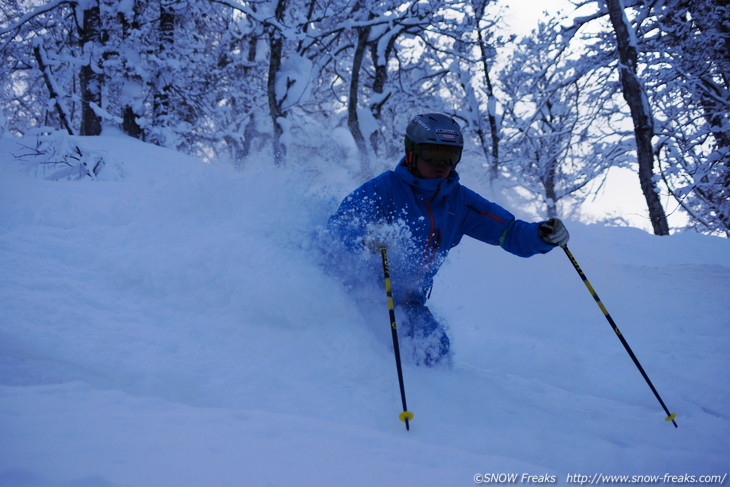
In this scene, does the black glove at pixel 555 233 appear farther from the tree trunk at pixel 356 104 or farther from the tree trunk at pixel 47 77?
the tree trunk at pixel 47 77

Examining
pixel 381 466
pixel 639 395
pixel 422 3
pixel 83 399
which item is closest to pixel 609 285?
pixel 639 395

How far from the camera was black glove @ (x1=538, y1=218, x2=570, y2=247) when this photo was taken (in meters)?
3.08

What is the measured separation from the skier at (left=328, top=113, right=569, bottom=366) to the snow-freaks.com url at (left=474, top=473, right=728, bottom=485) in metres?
1.31

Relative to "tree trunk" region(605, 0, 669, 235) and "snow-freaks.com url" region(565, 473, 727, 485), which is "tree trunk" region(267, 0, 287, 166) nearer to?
"tree trunk" region(605, 0, 669, 235)

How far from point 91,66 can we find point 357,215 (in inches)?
328

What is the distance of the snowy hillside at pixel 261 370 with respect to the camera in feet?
4.67

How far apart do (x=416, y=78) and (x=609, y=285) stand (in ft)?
39.7

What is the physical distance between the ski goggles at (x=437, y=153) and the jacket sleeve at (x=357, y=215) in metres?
0.37

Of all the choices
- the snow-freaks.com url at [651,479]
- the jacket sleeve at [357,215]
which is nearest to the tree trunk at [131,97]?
the jacket sleeve at [357,215]

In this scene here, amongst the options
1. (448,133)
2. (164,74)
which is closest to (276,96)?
(164,74)

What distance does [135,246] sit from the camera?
2.97 m

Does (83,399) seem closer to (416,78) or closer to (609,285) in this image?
(609,285)

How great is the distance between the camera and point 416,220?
3.20 meters

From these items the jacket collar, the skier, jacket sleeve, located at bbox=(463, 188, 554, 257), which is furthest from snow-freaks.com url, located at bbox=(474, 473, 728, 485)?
the jacket collar
